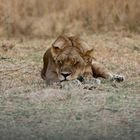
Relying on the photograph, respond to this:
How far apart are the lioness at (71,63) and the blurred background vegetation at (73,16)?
5.31m

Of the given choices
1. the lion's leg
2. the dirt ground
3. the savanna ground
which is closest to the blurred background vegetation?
the savanna ground

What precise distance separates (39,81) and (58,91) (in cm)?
114

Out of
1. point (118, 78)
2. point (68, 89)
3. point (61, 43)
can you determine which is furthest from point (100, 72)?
point (68, 89)

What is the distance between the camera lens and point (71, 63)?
28.9 ft

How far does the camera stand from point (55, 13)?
1485 cm

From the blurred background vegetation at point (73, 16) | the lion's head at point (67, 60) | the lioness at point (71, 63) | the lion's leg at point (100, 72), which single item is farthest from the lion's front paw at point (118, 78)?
the blurred background vegetation at point (73, 16)

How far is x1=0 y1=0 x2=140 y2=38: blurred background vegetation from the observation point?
48.0ft

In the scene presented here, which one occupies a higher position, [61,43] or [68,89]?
[61,43]

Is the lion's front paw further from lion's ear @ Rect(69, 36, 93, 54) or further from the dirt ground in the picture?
lion's ear @ Rect(69, 36, 93, 54)

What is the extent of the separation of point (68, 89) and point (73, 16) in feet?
22.1

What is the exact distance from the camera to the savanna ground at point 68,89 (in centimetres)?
657

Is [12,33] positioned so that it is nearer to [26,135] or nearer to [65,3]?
[65,3]

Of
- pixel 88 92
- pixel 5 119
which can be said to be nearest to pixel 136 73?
pixel 88 92

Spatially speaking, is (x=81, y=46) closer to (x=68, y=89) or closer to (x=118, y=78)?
(x=118, y=78)
